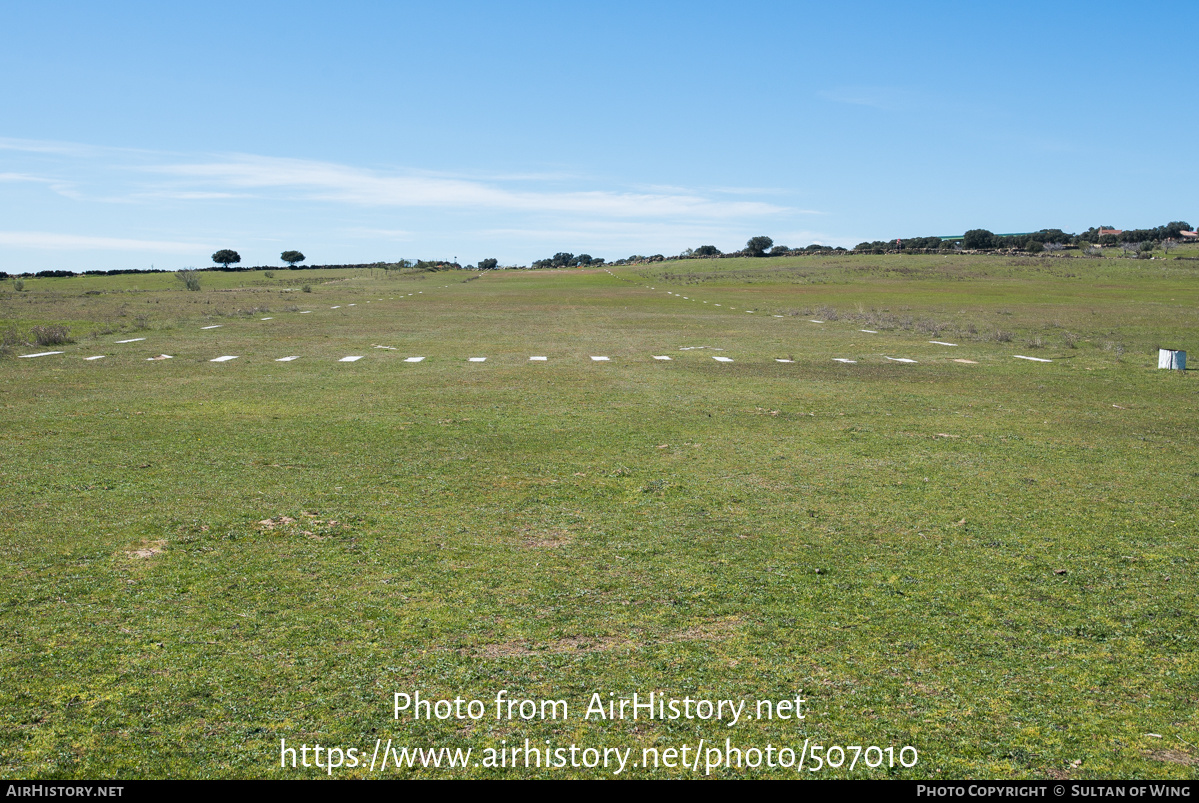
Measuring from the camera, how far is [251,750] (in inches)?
119

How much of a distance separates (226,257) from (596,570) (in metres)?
156

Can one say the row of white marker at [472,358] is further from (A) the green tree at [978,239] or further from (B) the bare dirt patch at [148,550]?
(A) the green tree at [978,239]

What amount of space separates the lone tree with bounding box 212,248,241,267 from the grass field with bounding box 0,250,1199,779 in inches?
5751

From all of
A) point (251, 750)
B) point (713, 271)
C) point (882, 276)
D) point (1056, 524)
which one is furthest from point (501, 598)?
point (713, 271)

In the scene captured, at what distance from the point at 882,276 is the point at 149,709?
231ft

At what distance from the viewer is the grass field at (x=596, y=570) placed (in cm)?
321

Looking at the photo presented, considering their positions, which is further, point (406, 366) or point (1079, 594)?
point (406, 366)

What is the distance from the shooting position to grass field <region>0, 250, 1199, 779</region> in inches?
126

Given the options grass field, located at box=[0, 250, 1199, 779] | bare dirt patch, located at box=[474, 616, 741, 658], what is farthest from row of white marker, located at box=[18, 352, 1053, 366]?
bare dirt patch, located at box=[474, 616, 741, 658]

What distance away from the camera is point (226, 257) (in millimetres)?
146375

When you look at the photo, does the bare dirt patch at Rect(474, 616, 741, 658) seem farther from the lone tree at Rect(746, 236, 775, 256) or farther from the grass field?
the lone tree at Rect(746, 236, 775, 256)

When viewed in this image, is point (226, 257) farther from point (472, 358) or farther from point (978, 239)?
point (472, 358)

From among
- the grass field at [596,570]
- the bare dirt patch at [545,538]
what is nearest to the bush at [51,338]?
the grass field at [596,570]

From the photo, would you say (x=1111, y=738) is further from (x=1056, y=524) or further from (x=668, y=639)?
(x=1056, y=524)
